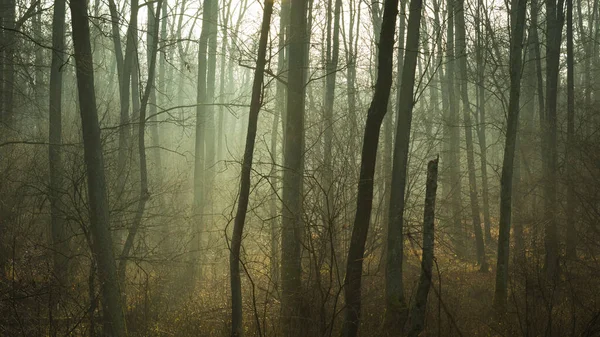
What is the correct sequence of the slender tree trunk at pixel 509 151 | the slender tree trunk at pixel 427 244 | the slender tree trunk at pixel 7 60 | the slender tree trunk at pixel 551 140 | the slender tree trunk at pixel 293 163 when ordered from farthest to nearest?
1. the slender tree trunk at pixel 551 140
2. the slender tree trunk at pixel 509 151
3. the slender tree trunk at pixel 7 60
4. the slender tree trunk at pixel 293 163
5. the slender tree trunk at pixel 427 244

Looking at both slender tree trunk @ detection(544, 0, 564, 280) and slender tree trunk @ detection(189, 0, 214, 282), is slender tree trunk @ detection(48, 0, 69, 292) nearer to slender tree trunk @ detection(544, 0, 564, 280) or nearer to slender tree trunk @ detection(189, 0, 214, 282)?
slender tree trunk @ detection(189, 0, 214, 282)

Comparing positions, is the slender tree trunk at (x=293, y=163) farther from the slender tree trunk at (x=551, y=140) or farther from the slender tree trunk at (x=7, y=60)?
the slender tree trunk at (x=551, y=140)

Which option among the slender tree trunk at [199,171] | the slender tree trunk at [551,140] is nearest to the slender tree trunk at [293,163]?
the slender tree trunk at [199,171]

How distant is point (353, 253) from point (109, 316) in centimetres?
375

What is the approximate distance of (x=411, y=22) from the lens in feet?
29.3

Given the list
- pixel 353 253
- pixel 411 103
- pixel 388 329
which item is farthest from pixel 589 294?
pixel 353 253

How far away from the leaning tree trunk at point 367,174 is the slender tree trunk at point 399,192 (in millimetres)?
2239

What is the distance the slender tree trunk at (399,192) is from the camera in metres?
8.70

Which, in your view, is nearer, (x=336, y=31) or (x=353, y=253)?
(x=353, y=253)

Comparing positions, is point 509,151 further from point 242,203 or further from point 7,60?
point 7,60

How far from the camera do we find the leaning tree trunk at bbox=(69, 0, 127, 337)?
7.53m

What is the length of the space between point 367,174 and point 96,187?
12.8 feet

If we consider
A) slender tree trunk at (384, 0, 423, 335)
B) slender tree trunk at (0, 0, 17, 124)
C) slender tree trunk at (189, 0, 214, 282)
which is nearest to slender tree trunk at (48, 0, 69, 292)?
slender tree trunk at (0, 0, 17, 124)

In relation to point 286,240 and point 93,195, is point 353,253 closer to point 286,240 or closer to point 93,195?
point 286,240
